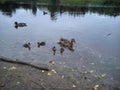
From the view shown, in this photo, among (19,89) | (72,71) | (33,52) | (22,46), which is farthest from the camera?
(22,46)

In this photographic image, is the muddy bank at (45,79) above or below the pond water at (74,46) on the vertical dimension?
above

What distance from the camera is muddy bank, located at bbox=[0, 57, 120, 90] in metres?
15.8

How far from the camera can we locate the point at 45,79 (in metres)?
17.1

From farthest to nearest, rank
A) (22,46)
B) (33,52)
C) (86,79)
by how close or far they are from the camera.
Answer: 1. (22,46)
2. (33,52)
3. (86,79)

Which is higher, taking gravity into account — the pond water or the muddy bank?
the muddy bank

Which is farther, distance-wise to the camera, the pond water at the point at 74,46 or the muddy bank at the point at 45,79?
the pond water at the point at 74,46

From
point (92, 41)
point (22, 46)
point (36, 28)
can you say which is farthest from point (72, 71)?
point (36, 28)

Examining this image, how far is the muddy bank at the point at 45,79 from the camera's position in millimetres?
15795

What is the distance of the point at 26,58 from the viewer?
23016 millimetres

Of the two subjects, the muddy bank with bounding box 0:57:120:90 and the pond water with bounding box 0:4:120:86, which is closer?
the muddy bank with bounding box 0:57:120:90

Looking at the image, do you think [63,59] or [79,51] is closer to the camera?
[63,59]

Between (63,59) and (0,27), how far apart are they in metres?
20.9

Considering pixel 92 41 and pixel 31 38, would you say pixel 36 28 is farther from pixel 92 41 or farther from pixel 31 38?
pixel 92 41

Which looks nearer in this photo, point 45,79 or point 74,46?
point 45,79
